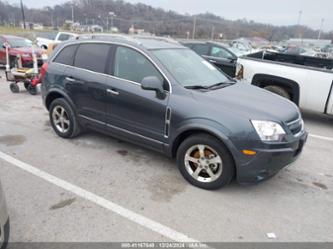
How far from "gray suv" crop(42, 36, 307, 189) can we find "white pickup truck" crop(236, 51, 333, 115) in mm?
2697

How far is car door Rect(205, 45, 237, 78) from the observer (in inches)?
357

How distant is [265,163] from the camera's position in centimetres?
306

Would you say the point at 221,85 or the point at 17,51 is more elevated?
the point at 221,85

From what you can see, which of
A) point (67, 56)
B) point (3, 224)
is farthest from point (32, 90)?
point (3, 224)

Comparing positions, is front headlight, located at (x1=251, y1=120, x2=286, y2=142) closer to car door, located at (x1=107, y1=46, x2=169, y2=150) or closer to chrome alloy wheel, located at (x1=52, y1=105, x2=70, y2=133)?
car door, located at (x1=107, y1=46, x2=169, y2=150)

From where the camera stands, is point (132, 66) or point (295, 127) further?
point (132, 66)

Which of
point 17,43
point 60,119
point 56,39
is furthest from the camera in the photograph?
point 56,39

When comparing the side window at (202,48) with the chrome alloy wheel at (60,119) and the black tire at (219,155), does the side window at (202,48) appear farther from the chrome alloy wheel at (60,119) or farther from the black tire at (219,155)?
the black tire at (219,155)

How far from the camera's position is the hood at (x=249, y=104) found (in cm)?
316

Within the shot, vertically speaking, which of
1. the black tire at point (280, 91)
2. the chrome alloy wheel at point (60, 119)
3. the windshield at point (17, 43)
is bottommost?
the chrome alloy wheel at point (60, 119)

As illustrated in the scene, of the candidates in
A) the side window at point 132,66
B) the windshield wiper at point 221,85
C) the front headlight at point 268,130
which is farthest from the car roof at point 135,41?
the front headlight at point 268,130

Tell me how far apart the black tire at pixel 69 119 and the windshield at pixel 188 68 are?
184 cm

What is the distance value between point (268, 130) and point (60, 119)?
3485mm

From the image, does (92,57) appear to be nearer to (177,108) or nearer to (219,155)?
(177,108)
